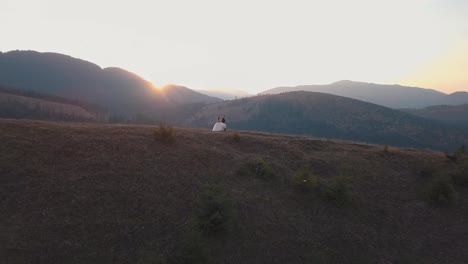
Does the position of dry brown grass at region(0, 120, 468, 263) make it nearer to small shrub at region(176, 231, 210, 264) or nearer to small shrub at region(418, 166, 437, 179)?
small shrub at region(418, 166, 437, 179)

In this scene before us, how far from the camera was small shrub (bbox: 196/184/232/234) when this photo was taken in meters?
11.7

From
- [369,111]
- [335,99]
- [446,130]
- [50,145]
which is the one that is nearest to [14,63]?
[335,99]

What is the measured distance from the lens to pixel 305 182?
15727 mm

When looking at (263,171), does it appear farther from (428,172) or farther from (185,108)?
(185,108)

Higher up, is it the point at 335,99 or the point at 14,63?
the point at 14,63

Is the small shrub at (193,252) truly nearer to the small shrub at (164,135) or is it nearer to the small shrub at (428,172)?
the small shrub at (164,135)

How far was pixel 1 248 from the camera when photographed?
9281mm

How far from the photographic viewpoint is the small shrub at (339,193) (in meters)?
15.3

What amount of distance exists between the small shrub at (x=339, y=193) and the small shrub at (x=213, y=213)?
4943mm

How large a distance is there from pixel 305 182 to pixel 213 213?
517cm

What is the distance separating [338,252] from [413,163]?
9.92 m

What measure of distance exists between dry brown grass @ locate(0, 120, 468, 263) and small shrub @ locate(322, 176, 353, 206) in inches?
12.0

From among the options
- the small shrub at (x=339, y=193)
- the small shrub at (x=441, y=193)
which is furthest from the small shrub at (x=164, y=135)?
the small shrub at (x=441, y=193)

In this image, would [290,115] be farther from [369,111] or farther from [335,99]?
[369,111]
